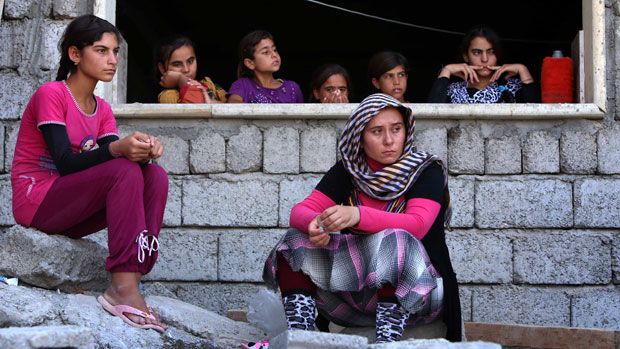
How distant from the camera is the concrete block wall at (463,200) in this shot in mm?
5746

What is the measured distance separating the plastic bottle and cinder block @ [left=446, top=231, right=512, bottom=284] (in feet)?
3.09

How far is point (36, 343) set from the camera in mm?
3270

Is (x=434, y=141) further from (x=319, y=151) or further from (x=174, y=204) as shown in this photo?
(x=174, y=204)

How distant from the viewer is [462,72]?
6.29 metres

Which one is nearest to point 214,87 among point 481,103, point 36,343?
point 481,103

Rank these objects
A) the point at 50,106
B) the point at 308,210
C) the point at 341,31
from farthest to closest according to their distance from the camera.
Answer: the point at 341,31, the point at 50,106, the point at 308,210

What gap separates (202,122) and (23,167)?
1.53 meters

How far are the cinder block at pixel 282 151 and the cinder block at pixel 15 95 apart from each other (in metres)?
1.40

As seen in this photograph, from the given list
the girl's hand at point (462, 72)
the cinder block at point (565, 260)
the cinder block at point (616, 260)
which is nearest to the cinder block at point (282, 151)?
the girl's hand at point (462, 72)

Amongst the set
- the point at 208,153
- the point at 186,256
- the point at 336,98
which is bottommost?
the point at 186,256

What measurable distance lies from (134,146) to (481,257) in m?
2.32

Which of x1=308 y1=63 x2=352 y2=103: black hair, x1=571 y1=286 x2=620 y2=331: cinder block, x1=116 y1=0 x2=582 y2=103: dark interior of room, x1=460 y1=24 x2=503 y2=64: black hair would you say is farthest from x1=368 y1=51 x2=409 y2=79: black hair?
x1=116 y1=0 x2=582 y2=103: dark interior of room

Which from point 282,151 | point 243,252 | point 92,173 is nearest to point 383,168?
point 92,173

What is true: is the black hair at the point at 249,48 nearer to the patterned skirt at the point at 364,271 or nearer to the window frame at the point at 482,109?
the window frame at the point at 482,109
